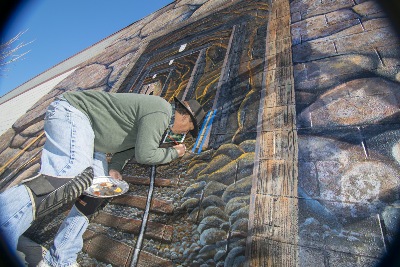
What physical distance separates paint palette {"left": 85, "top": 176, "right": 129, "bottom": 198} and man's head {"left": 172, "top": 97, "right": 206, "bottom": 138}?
568mm

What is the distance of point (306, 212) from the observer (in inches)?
49.9

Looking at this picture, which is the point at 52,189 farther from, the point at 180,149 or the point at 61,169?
the point at 180,149

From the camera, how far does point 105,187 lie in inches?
67.9

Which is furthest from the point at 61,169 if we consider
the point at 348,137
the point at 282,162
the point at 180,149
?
the point at 348,137

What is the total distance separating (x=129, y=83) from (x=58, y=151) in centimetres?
216

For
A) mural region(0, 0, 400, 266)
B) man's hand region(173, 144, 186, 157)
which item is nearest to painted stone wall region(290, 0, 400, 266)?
mural region(0, 0, 400, 266)

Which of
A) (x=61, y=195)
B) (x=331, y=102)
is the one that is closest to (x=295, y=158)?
(x=331, y=102)

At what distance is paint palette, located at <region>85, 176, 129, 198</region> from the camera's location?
1.67 m

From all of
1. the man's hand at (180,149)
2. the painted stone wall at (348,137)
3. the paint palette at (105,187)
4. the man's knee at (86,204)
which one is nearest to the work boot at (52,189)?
the paint palette at (105,187)

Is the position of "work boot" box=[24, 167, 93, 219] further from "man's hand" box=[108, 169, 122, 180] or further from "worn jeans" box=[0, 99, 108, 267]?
"man's hand" box=[108, 169, 122, 180]

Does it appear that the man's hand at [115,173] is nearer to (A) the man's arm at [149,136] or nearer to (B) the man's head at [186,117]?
(A) the man's arm at [149,136]

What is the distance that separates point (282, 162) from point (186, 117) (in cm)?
76

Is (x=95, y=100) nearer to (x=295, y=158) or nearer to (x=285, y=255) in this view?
(x=295, y=158)

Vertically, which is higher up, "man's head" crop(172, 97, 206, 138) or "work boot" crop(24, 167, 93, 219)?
"work boot" crop(24, 167, 93, 219)
